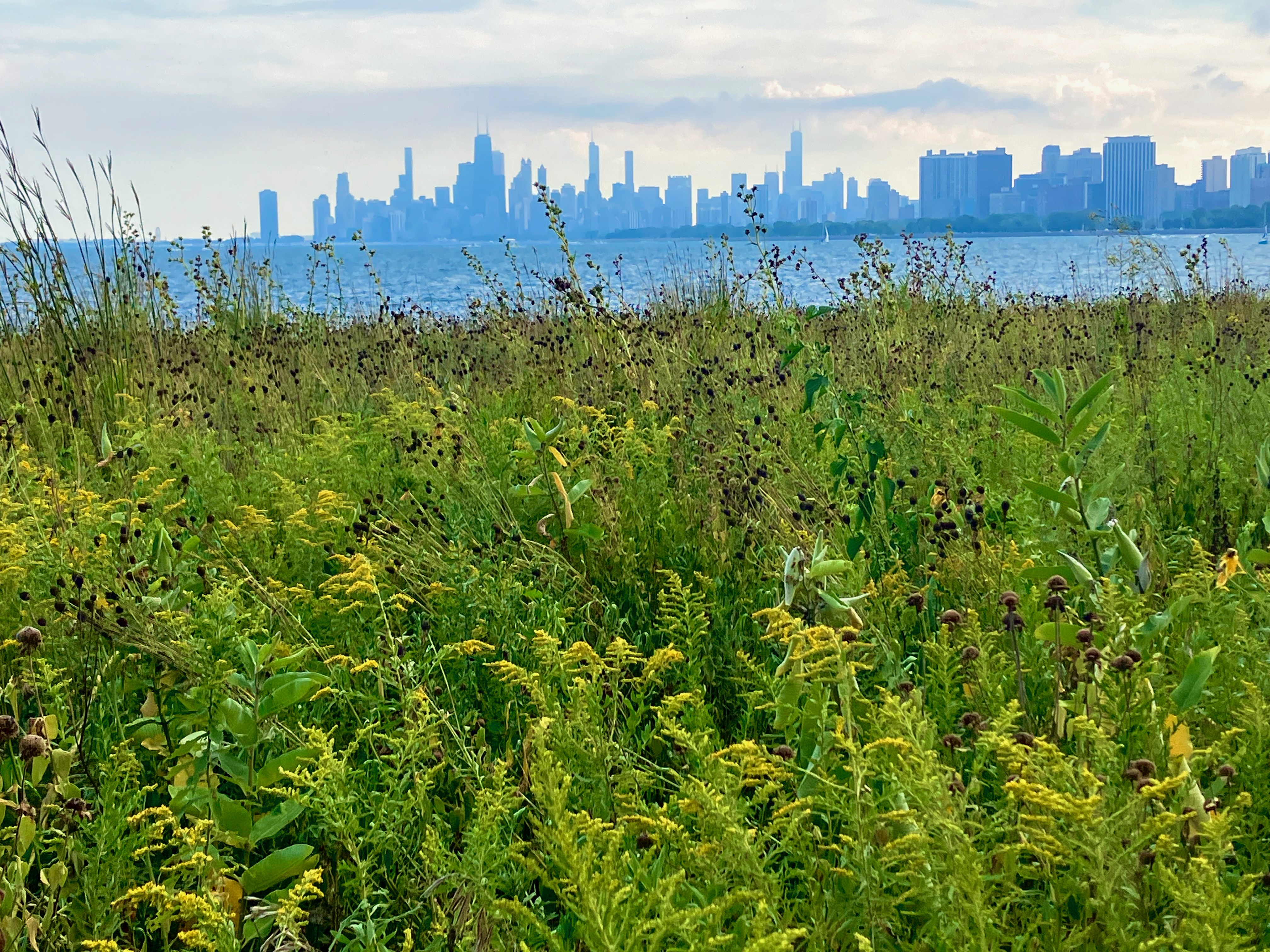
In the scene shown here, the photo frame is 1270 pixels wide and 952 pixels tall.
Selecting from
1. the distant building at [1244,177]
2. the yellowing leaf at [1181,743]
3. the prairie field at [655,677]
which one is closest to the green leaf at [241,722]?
the prairie field at [655,677]

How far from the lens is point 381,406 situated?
18.9 ft

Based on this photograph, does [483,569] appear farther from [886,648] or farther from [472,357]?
[472,357]

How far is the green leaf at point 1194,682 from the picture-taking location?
1.52 meters

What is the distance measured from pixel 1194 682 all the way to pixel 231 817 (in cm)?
165

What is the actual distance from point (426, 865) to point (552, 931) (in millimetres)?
547

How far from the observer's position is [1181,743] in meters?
1.46

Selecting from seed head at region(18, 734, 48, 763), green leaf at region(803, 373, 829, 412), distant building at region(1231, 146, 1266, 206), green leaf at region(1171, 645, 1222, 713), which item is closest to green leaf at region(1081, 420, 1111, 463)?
green leaf at region(1171, 645, 1222, 713)

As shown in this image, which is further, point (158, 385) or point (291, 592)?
Answer: point (158, 385)

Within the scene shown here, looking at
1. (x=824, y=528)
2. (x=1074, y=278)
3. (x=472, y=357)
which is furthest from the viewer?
(x=1074, y=278)

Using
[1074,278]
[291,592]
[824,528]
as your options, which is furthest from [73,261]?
[1074,278]

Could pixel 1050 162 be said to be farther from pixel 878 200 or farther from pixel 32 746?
pixel 32 746

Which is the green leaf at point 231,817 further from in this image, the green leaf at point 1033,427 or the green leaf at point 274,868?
the green leaf at point 1033,427

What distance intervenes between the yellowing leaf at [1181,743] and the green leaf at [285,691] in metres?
1.43

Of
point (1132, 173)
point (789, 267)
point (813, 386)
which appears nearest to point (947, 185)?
point (1132, 173)
